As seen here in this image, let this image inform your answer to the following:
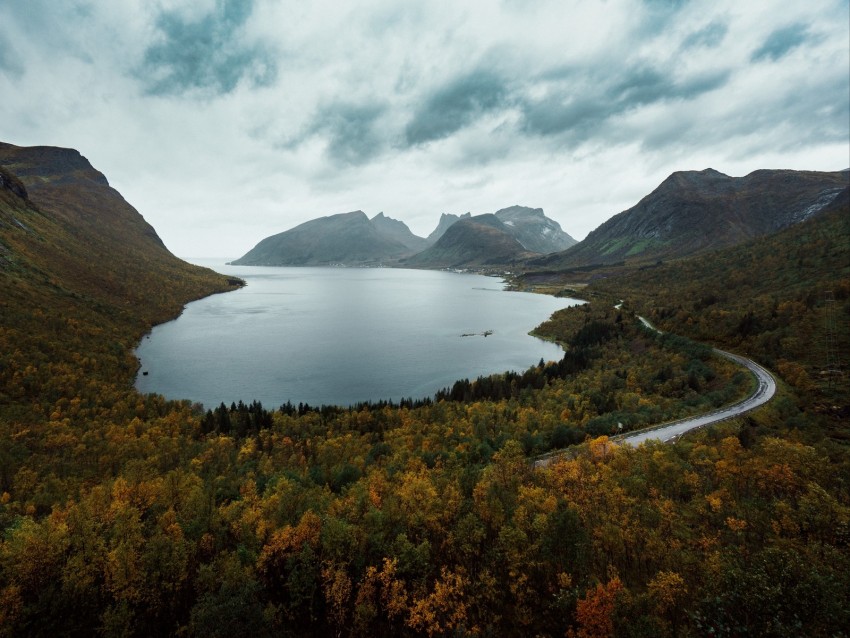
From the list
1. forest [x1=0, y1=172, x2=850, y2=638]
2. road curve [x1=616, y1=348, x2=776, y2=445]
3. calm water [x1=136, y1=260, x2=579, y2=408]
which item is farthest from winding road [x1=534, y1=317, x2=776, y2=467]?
calm water [x1=136, y1=260, x2=579, y2=408]

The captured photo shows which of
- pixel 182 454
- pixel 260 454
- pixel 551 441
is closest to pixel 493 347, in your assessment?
pixel 551 441

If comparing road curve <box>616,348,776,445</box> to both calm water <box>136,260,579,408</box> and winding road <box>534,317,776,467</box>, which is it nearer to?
winding road <box>534,317,776,467</box>

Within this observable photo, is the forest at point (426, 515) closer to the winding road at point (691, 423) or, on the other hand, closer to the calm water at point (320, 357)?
the winding road at point (691, 423)

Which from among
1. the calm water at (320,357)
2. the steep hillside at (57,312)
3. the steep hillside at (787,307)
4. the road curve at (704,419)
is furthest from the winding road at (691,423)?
the steep hillside at (57,312)

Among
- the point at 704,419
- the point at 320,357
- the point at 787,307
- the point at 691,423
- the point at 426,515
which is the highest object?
the point at 787,307

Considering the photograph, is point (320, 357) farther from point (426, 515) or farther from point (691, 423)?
point (691, 423)

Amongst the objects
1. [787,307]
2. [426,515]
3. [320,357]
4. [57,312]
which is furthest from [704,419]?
[57,312]

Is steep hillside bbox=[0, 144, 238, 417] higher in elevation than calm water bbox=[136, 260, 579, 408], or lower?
higher

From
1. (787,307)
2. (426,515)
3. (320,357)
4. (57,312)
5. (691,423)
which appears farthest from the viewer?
(320,357)

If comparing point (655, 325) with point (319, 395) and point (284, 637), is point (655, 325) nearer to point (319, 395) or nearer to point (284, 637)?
point (319, 395)
